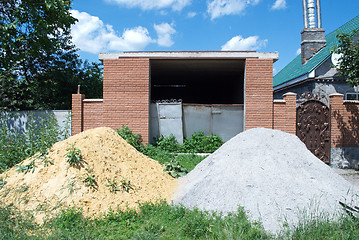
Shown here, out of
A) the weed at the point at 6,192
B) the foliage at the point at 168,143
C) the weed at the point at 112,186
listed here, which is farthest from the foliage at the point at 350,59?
the weed at the point at 6,192

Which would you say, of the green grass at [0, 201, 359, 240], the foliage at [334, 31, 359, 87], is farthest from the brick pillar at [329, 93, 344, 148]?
the green grass at [0, 201, 359, 240]

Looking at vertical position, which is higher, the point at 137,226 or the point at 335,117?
the point at 335,117

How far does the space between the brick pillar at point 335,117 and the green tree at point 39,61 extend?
478 inches

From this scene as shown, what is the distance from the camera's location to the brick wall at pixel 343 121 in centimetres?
1012

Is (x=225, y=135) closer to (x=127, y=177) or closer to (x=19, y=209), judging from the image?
(x=127, y=177)

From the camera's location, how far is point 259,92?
10.1m

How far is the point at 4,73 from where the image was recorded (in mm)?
13695

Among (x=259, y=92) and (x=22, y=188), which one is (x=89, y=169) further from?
(x=259, y=92)

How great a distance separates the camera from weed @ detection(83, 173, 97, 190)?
4.84 metres

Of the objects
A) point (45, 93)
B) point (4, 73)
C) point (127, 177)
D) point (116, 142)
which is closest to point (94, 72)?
point (45, 93)

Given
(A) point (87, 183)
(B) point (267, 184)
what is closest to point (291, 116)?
(B) point (267, 184)

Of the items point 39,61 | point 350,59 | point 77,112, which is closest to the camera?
point 350,59

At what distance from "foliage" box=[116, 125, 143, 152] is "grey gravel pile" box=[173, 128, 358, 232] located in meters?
3.94

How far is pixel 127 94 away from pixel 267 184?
7045 millimetres
